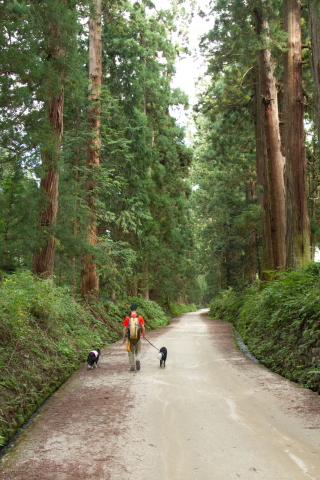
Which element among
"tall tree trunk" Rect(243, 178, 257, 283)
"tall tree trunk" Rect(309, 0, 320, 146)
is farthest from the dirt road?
"tall tree trunk" Rect(243, 178, 257, 283)

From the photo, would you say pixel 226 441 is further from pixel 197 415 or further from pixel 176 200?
pixel 176 200

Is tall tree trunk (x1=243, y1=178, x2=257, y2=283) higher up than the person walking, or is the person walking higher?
tall tree trunk (x1=243, y1=178, x2=257, y2=283)

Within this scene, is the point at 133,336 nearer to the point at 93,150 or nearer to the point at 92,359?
the point at 92,359

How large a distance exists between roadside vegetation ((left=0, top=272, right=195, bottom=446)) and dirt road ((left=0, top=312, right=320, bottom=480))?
30 centimetres

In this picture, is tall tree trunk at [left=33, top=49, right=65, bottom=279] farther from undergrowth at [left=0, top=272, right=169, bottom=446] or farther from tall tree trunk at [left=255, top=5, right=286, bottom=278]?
tall tree trunk at [left=255, top=5, right=286, bottom=278]

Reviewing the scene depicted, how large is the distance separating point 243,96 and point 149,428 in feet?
55.4

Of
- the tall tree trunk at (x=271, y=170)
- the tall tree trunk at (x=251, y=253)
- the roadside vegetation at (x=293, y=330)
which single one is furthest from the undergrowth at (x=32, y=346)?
the tall tree trunk at (x=251, y=253)

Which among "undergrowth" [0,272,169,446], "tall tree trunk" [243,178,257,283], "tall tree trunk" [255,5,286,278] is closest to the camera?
"undergrowth" [0,272,169,446]

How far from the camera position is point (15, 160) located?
352 inches

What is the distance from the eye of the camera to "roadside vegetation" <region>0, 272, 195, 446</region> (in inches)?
229

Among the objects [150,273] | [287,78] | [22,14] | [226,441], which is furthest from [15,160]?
[150,273]

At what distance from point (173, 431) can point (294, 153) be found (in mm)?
10589

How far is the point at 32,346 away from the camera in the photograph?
A: 7426 millimetres

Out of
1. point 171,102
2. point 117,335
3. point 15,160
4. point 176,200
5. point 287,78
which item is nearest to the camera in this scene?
point 15,160
